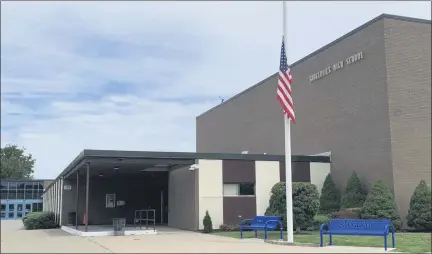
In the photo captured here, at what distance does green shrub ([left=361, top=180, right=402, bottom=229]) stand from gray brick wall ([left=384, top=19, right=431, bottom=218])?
0.69 meters

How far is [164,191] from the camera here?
35.4 m

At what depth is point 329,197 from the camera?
1057 inches

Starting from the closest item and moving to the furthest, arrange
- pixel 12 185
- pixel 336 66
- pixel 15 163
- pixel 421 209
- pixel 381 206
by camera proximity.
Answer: pixel 421 209 < pixel 381 206 < pixel 336 66 < pixel 12 185 < pixel 15 163

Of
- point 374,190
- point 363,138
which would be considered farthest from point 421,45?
point 374,190

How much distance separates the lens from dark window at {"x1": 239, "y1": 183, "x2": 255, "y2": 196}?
2591 centimetres

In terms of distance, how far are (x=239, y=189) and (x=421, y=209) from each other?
851cm

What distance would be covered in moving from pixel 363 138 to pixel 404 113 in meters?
2.79

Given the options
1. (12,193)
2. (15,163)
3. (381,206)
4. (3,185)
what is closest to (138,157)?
(381,206)

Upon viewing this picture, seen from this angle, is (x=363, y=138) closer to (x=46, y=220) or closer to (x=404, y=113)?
(x=404, y=113)

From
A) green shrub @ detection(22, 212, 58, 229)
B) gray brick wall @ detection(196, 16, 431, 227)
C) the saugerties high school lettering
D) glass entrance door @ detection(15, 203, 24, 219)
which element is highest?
the saugerties high school lettering

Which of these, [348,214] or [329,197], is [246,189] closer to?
[329,197]

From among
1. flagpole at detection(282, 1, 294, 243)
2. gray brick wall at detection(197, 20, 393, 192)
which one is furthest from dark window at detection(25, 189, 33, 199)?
flagpole at detection(282, 1, 294, 243)

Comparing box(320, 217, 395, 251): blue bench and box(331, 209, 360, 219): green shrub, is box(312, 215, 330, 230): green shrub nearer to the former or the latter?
box(331, 209, 360, 219): green shrub

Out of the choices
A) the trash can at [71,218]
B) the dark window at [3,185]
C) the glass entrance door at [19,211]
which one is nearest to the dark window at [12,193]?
the dark window at [3,185]
